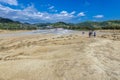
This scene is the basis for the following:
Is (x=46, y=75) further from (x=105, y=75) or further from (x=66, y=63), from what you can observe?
(x=105, y=75)

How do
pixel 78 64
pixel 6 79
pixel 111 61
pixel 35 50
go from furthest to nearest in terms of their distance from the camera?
pixel 35 50, pixel 111 61, pixel 78 64, pixel 6 79

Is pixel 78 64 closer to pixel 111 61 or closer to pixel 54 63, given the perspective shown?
pixel 54 63

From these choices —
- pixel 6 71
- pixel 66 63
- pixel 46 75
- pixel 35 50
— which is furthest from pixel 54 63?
pixel 35 50

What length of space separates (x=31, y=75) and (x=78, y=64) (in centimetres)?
425

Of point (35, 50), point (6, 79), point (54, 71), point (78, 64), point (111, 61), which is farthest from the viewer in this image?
point (35, 50)

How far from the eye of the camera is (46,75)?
15.8m

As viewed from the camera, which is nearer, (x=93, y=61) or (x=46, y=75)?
(x=46, y=75)

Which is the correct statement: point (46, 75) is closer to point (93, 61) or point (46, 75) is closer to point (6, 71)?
point (6, 71)

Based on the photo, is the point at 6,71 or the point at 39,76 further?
the point at 6,71

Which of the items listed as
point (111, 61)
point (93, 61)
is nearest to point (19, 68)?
point (93, 61)

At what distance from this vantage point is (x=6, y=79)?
1518 cm

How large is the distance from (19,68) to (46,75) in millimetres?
2862

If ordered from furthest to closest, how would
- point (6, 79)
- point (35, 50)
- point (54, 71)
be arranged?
point (35, 50) < point (54, 71) < point (6, 79)

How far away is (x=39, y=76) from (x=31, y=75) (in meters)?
0.64
